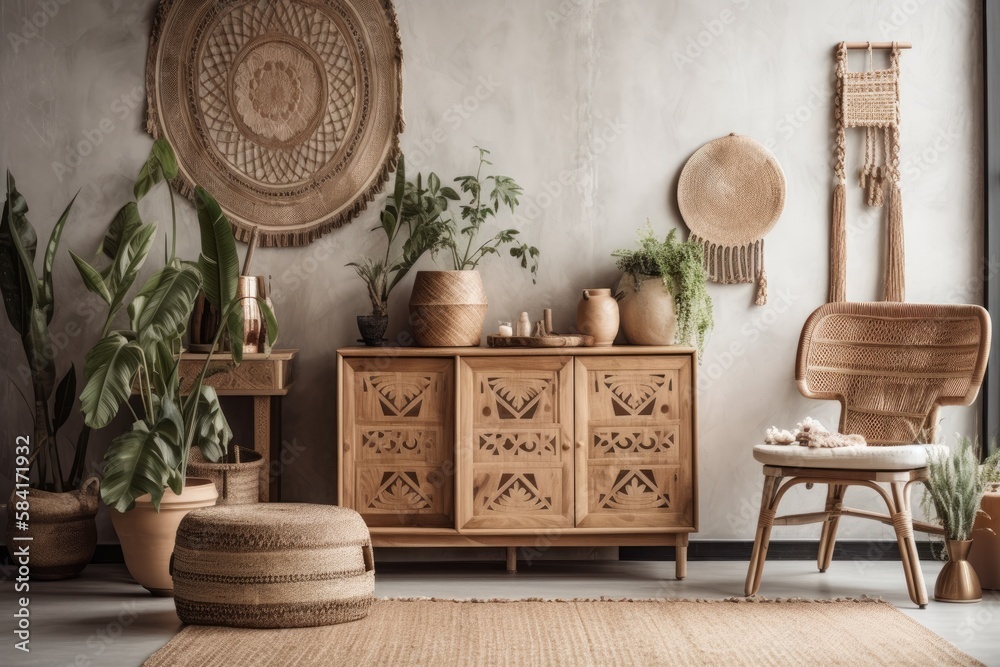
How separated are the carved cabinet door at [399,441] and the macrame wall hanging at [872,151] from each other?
1804 mm

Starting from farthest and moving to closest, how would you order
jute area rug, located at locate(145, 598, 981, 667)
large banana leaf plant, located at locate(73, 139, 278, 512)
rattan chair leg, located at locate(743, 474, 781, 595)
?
rattan chair leg, located at locate(743, 474, 781, 595) < large banana leaf plant, located at locate(73, 139, 278, 512) < jute area rug, located at locate(145, 598, 981, 667)

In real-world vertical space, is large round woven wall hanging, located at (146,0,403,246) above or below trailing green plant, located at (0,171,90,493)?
above

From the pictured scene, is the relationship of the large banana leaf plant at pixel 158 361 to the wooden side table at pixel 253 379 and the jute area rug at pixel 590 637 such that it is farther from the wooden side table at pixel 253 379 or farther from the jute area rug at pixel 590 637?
the jute area rug at pixel 590 637

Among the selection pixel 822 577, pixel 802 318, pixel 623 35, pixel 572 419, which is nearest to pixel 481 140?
pixel 623 35

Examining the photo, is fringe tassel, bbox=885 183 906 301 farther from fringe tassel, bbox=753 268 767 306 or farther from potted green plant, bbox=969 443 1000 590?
potted green plant, bbox=969 443 1000 590

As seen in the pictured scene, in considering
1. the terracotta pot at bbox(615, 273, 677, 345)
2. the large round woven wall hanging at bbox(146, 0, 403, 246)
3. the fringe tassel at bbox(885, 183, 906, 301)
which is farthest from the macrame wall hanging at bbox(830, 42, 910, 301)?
the large round woven wall hanging at bbox(146, 0, 403, 246)

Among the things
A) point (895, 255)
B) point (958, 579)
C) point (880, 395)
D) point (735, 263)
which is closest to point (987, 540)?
point (958, 579)

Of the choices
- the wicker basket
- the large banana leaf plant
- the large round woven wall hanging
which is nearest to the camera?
the large banana leaf plant

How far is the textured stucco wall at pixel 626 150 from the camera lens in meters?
4.29

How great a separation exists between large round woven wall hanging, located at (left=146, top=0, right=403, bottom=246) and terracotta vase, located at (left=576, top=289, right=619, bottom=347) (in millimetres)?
1051

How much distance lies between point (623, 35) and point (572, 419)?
5.58 ft

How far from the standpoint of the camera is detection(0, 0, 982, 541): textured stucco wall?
4289 millimetres

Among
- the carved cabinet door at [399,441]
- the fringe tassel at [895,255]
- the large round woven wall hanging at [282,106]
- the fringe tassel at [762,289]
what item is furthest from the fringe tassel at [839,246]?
the large round woven wall hanging at [282,106]

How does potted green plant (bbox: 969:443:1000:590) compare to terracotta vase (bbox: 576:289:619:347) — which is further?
terracotta vase (bbox: 576:289:619:347)
